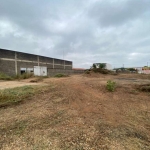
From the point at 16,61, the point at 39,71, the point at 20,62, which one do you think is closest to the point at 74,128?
the point at 16,61

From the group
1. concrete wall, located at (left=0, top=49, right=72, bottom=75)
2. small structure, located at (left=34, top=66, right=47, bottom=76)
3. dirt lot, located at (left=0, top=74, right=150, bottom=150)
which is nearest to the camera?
dirt lot, located at (left=0, top=74, right=150, bottom=150)

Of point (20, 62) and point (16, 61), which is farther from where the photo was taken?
point (20, 62)

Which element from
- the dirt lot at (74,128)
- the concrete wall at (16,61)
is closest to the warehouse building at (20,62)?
the concrete wall at (16,61)

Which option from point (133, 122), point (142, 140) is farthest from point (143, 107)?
point (142, 140)

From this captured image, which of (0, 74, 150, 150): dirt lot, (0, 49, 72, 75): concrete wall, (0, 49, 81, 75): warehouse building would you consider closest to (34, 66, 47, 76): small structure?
(0, 49, 81, 75): warehouse building

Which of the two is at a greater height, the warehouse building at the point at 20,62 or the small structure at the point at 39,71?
the warehouse building at the point at 20,62

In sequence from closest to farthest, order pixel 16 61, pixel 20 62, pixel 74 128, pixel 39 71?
1. pixel 74 128
2. pixel 16 61
3. pixel 20 62
4. pixel 39 71

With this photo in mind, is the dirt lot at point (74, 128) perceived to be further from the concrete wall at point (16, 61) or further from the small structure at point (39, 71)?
the small structure at point (39, 71)

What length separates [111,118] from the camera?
2756 mm

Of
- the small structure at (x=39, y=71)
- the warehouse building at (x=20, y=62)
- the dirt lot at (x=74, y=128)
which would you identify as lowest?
the dirt lot at (x=74, y=128)

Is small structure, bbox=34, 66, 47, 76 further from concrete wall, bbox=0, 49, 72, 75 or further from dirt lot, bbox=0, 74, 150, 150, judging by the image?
dirt lot, bbox=0, 74, 150, 150

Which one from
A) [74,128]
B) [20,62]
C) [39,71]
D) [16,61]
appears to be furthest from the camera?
[39,71]

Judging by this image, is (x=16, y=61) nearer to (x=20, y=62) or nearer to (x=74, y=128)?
(x=20, y=62)

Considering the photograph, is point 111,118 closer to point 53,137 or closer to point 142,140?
point 142,140
